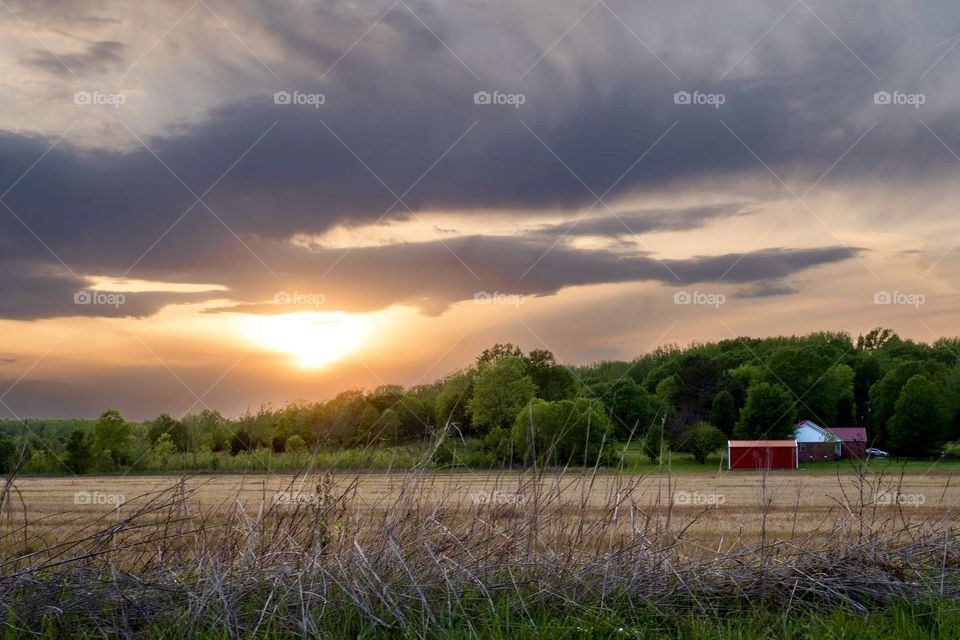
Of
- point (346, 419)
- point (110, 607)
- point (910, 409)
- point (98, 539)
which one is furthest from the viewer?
point (910, 409)

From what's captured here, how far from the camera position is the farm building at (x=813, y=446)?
57.7m

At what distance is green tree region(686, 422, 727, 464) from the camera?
4969cm

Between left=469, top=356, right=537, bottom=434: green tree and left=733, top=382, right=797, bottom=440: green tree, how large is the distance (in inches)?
1020

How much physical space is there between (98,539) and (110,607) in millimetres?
681

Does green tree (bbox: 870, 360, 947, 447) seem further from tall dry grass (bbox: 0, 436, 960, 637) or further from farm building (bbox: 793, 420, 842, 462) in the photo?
tall dry grass (bbox: 0, 436, 960, 637)

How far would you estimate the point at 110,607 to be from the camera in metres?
5.25

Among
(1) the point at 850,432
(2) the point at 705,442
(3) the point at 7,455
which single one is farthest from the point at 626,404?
(3) the point at 7,455

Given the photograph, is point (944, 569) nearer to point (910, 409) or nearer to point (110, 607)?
point (110, 607)

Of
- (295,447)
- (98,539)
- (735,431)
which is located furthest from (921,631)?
(735,431)

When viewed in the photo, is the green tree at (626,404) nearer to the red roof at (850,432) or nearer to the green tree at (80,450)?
the red roof at (850,432)

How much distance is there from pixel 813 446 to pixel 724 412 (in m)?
7.58

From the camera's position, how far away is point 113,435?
36.7 meters
